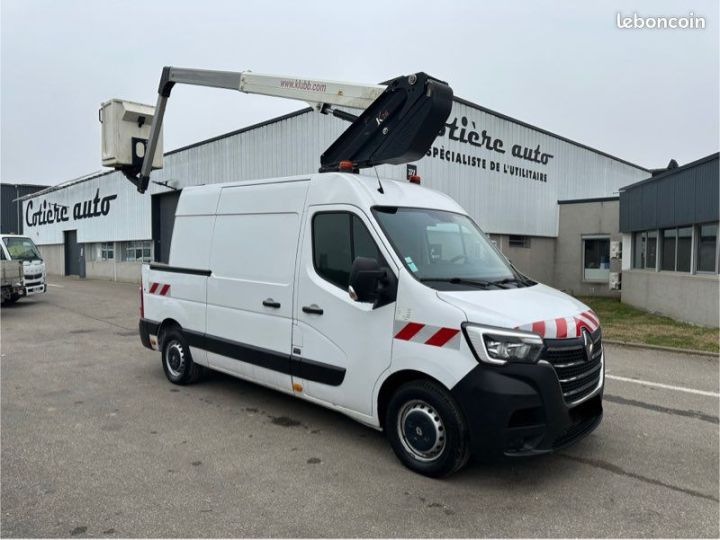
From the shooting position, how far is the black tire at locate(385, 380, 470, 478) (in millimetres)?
3775

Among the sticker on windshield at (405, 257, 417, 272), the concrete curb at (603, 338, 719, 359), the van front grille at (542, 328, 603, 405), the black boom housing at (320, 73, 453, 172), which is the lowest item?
the concrete curb at (603, 338, 719, 359)

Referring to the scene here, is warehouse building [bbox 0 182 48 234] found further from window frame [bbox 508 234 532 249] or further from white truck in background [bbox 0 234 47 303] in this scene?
window frame [bbox 508 234 532 249]

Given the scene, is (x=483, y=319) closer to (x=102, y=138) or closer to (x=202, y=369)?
(x=202, y=369)

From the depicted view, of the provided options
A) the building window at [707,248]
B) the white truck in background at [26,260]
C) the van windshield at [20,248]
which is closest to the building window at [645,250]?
the building window at [707,248]

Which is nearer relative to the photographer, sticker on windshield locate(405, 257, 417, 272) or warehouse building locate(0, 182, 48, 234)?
sticker on windshield locate(405, 257, 417, 272)

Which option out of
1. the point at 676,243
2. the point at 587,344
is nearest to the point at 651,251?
the point at 676,243

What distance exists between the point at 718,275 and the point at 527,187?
10205 millimetres

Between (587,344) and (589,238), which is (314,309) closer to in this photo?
(587,344)

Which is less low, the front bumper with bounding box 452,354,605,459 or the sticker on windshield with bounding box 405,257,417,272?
the sticker on windshield with bounding box 405,257,417,272

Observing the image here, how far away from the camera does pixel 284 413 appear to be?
5.45 meters

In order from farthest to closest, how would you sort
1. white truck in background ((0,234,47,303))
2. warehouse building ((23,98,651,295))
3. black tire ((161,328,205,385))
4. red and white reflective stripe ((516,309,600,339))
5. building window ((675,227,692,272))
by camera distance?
warehouse building ((23,98,651,295)), white truck in background ((0,234,47,303)), building window ((675,227,692,272)), black tire ((161,328,205,385)), red and white reflective stripe ((516,309,600,339))

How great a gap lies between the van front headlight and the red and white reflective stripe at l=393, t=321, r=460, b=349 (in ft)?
0.47

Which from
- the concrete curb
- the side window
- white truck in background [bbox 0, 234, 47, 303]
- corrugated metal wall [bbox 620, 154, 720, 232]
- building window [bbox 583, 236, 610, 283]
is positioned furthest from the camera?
building window [bbox 583, 236, 610, 283]

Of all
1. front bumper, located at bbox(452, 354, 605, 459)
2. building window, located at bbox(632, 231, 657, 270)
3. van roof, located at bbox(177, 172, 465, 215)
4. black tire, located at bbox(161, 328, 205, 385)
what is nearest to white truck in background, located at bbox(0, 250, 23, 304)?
black tire, located at bbox(161, 328, 205, 385)
